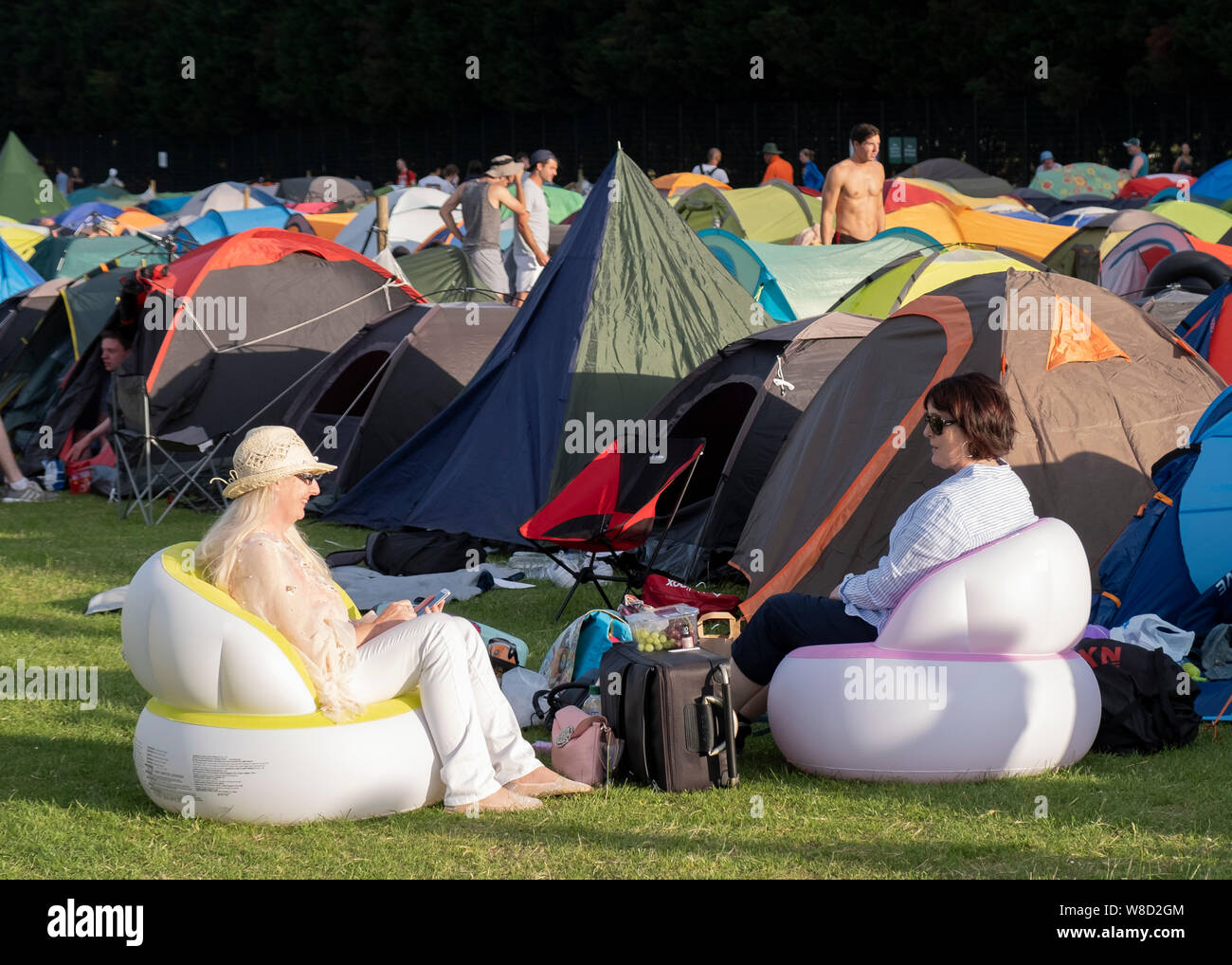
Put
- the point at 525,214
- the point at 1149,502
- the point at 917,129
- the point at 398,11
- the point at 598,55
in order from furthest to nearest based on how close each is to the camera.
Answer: the point at 398,11
the point at 598,55
the point at 917,129
the point at 525,214
the point at 1149,502

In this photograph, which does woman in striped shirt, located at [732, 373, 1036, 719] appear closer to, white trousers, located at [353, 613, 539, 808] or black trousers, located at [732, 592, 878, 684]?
black trousers, located at [732, 592, 878, 684]

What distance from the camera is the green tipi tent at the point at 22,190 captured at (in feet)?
105

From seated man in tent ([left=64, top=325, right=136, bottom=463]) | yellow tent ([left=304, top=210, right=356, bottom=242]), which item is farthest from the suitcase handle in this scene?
yellow tent ([left=304, top=210, right=356, bottom=242])

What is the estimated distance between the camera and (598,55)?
37.1 meters

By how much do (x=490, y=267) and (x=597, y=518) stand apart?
18.1ft

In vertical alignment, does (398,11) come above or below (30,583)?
above

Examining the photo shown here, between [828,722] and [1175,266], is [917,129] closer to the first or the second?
[1175,266]

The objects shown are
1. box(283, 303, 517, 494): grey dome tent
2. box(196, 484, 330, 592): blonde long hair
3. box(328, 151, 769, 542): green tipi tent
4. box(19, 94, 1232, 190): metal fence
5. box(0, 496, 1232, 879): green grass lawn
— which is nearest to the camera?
box(0, 496, 1232, 879): green grass lawn

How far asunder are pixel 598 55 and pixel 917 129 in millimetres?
8476

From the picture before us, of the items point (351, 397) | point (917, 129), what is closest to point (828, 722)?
point (351, 397)

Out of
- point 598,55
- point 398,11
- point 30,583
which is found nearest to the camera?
point 30,583

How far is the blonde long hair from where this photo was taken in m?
4.52

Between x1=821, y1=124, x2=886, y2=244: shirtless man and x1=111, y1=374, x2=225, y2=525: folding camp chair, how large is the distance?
4.97 metres

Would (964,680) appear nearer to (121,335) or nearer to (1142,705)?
(1142,705)
